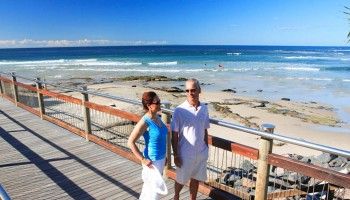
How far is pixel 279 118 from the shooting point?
16766 mm

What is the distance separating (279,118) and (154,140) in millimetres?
14364

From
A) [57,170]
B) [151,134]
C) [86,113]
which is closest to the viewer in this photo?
[151,134]

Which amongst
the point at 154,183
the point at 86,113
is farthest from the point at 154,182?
the point at 86,113

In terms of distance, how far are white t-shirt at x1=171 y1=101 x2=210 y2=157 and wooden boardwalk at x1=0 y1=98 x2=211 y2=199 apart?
1240mm

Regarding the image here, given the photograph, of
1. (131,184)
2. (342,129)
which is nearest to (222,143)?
(131,184)

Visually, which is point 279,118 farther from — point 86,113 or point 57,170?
point 57,170

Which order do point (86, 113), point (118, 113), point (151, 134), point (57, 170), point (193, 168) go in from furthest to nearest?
point (86, 113) → point (118, 113) → point (57, 170) → point (193, 168) → point (151, 134)

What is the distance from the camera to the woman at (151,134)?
344 cm

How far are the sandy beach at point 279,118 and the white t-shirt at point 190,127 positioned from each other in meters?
7.45

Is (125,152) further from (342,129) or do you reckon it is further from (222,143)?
(342,129)

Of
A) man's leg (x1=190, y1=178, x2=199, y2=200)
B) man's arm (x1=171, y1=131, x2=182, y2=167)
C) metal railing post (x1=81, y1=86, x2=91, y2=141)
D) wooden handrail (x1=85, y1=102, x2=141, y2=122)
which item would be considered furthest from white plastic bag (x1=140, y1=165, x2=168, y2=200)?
metal railing post (x1=81, y1=86, x2=91, y2=141)

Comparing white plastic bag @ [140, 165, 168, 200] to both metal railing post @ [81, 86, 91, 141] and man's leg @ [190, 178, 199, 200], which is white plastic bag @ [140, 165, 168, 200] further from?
metal railing post @ [81, 86, 91, 141]

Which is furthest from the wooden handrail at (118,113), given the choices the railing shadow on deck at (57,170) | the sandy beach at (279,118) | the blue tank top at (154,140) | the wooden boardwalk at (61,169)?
the sandy beach at (279,118)

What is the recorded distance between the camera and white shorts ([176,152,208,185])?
3.89 metres
